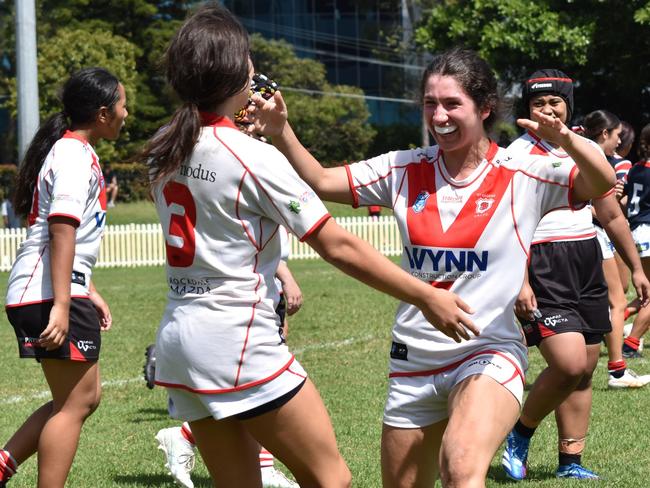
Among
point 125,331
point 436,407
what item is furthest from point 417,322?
point 125,331

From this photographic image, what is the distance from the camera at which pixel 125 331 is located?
13289mm

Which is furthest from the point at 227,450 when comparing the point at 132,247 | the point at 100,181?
the point at 132,247

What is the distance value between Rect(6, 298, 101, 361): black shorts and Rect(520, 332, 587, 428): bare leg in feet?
7.84

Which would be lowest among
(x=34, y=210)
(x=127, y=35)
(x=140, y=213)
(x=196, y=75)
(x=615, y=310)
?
(x=140, y=213)

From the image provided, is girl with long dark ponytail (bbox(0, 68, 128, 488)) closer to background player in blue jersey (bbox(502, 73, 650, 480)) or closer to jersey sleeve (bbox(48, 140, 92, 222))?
jersey sleeve (bbox(48, 140, 92, 222))

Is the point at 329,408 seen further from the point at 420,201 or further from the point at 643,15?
the point at 643,15

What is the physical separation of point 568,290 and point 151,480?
2.59m

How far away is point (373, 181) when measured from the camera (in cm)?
459

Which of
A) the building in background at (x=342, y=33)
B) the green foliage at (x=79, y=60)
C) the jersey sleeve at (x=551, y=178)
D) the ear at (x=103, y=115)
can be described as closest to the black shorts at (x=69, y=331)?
the ear at (x=103, y=115)

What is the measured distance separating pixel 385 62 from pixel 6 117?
21.7 m

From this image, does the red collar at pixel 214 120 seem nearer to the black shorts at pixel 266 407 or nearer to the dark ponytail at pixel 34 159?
the black shorts at pixel 266 407

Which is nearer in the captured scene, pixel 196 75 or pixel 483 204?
pixel 196 75

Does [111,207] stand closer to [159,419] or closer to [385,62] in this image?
[385,62]

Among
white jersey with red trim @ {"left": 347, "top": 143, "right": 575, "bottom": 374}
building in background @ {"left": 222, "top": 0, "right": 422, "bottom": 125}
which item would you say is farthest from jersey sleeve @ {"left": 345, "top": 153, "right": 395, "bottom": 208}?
building in background @ {"left": 222, "top": 0, "right": 422, "bottom": 125}
